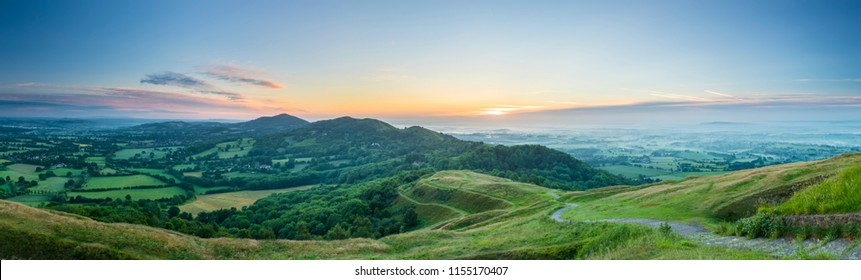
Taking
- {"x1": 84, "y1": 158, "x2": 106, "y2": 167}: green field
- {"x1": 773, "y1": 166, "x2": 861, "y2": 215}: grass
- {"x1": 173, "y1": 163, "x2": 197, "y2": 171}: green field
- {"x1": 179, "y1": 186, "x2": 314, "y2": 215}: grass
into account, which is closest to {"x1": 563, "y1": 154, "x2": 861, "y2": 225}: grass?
{"x1": 773, "y1": 166, "x2": 861, "y2": 215}: grass

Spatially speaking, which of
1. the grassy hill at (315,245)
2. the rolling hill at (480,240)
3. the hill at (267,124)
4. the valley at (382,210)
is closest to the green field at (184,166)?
the valley at (382,210)

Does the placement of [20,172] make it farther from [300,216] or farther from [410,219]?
[300,216]

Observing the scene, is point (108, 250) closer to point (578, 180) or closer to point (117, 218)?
point (117, 218)

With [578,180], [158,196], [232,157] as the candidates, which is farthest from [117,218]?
[578,180]

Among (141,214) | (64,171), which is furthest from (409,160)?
(64,171)

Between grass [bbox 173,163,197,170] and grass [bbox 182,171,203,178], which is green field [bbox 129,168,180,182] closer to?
grass [bbox 173,163,197,170]
